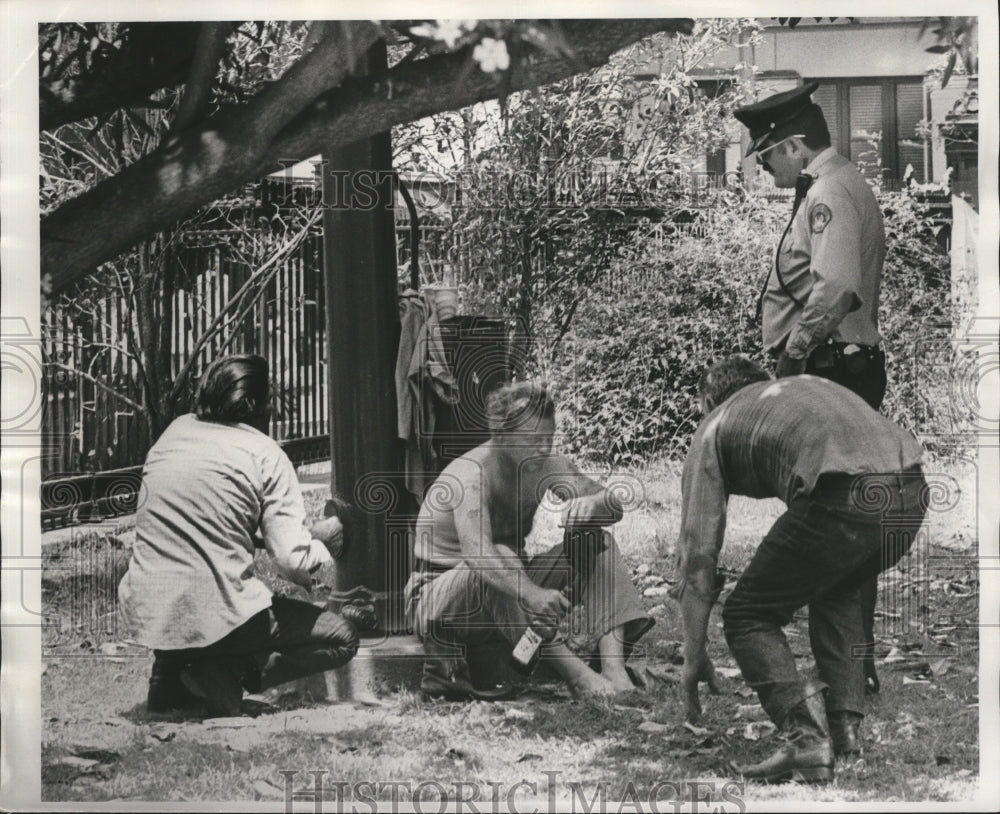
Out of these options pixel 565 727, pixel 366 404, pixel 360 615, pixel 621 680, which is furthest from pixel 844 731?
pixel 366 404

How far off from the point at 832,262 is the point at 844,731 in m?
1.96

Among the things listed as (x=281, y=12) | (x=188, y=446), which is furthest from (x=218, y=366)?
(x=281, y=12)

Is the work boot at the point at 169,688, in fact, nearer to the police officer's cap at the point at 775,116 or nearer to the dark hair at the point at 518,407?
the dark hair at the point at 518,407

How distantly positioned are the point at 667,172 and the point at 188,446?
2337mm

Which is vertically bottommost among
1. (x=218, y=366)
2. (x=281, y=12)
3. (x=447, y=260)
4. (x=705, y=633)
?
(x=705, y=633)

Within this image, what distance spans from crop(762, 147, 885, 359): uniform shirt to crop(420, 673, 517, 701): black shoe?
6.17 feet

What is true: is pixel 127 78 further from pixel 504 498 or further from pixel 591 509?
pixel 591 509

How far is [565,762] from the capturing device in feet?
20.4

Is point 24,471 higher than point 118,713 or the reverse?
higher

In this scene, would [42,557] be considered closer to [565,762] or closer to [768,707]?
[565,762]

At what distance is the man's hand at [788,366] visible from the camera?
6.15m

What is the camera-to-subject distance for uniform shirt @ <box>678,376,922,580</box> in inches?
237

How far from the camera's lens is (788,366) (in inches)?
243

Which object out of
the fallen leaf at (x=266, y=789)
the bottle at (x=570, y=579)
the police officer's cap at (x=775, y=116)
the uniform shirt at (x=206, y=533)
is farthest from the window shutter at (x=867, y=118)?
the fallen leaf at (x=266, y=789)
